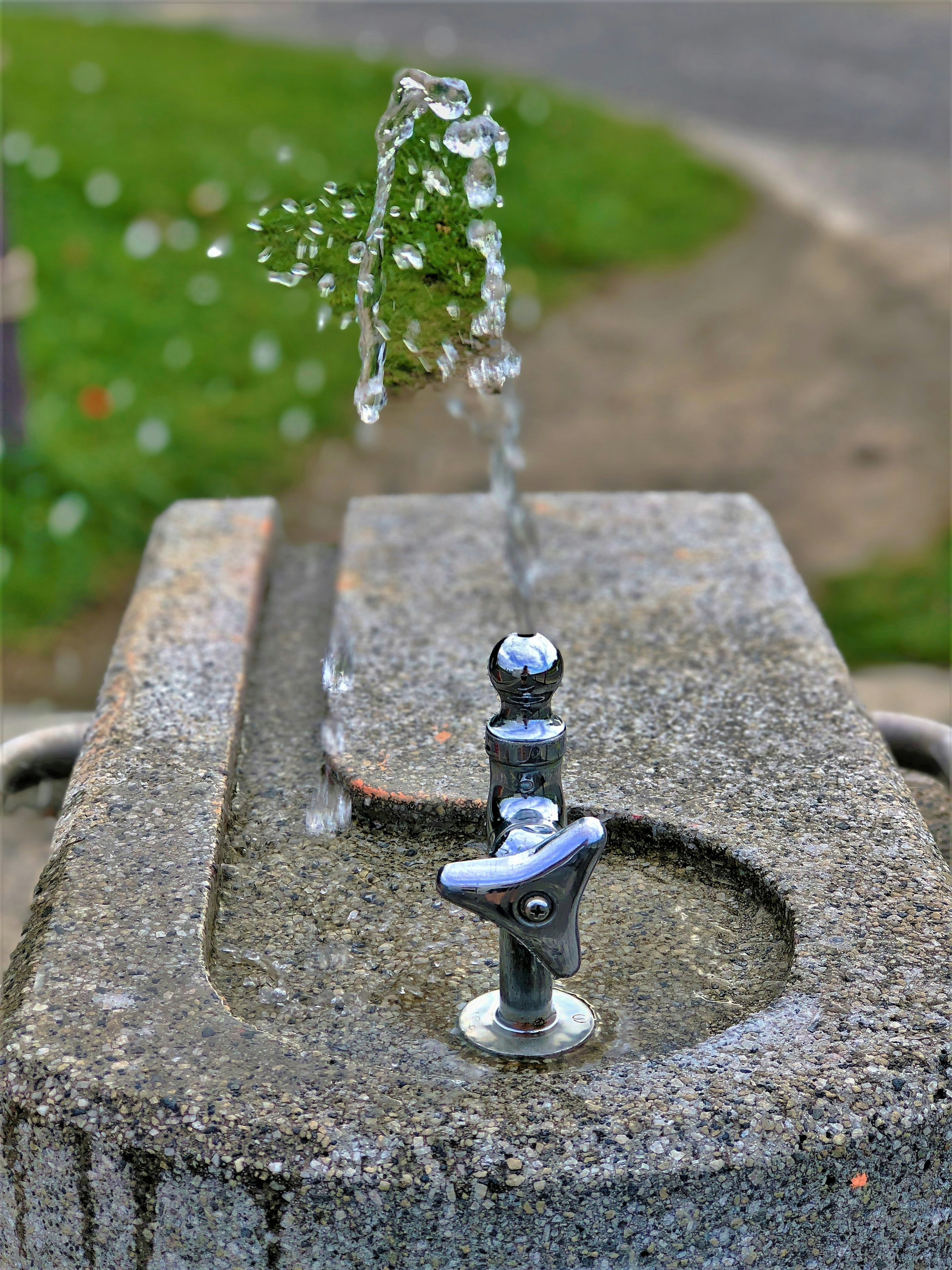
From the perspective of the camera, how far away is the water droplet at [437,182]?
5.45ft

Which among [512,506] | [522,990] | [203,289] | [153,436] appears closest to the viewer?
[522,990]

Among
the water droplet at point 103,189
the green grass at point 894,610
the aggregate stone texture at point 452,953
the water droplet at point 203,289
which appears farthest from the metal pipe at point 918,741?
the water droplet at point 103,189

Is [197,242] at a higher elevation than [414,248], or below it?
below

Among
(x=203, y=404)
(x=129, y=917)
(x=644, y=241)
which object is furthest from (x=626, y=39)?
(x=129, y=917)

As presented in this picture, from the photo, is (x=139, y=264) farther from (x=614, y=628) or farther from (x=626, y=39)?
(x=626, y=39)

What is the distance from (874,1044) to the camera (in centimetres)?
129

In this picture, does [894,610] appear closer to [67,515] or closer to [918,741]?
[918,741]

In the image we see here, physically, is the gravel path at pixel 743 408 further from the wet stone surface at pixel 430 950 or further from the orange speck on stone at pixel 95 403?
the wet stone surface at pixel 430 950

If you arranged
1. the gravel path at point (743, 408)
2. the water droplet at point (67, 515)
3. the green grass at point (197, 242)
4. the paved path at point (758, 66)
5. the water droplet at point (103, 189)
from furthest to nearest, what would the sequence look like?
1. the paved path at point (758, 66)
2. the water droplet at point (103, 189)
3. the gravel path at point (743, 408)
4. the green grass at point (197, 242)
5. the water droplet at point (67, 515)

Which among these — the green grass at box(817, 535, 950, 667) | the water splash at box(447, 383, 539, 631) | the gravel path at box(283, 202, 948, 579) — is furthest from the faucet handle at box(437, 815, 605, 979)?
the gravel path at box(283, 202, 948, 579)

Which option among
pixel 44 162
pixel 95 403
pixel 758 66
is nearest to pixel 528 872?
pixel 95 403

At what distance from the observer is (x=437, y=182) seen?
1.66 metres

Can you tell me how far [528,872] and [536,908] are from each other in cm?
4

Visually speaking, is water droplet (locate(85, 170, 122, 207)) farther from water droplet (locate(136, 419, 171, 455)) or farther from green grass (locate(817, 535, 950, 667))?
green grass (locate(817, 535, 950, 667))
